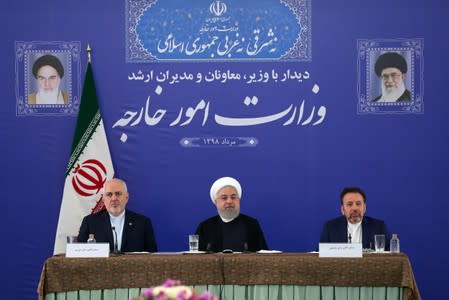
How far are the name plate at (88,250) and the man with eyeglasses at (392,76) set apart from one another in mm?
2650

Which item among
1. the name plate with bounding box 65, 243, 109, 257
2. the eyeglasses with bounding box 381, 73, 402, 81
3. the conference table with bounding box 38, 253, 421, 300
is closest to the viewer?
the conference table with bounding box 38, 253, 421, 300

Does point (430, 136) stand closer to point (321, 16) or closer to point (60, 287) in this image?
point (321, 16)

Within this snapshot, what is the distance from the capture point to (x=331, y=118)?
23.2ft

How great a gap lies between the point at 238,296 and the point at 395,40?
2.73 metres

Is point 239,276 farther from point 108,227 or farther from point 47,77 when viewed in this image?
point 47,77

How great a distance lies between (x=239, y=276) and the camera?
5305mm

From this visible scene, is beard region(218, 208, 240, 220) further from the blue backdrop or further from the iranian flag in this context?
the iranian flag

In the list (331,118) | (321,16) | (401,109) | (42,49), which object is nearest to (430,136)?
(401,109)

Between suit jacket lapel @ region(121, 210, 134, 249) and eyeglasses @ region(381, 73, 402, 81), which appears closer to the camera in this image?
suit jacket lapel @ region(121, 210, 134, 249)

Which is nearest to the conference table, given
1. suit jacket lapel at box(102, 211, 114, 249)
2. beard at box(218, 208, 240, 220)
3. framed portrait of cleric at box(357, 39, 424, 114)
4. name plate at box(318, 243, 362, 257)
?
name plate at box(318, 243, 362, 257)

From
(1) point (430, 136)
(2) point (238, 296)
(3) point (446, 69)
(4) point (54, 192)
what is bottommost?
(2) point (238, 296)

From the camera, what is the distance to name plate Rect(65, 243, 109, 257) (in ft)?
17.7

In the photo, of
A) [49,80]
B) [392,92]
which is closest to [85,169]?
[49,80]

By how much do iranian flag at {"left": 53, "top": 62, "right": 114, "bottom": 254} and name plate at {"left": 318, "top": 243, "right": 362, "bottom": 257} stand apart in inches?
87.8
